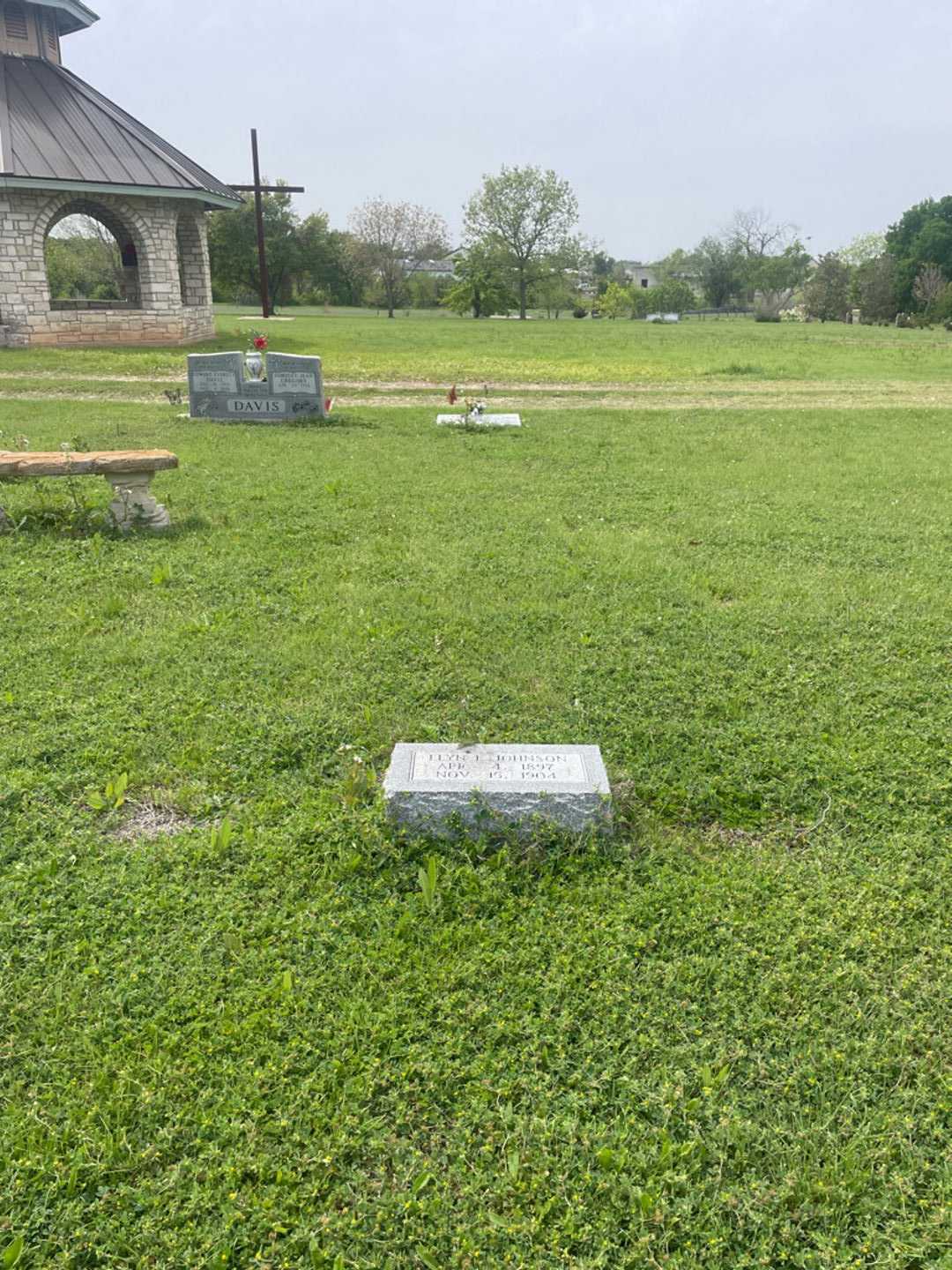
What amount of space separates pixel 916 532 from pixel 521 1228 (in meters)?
6.74

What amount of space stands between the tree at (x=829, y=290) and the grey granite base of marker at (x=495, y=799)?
7405cm

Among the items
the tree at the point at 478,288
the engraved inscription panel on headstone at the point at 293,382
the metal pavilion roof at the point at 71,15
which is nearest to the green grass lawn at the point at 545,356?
the engraved inscription panel on headstone at the point at 293,382

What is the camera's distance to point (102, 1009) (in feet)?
8.38

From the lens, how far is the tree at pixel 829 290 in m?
68.3

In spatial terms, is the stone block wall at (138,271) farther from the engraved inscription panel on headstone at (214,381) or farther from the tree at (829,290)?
the tree at (829,290)

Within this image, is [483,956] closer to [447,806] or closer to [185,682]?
[447,806]

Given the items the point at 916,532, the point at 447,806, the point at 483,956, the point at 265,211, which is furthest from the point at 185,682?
the point at 265,211

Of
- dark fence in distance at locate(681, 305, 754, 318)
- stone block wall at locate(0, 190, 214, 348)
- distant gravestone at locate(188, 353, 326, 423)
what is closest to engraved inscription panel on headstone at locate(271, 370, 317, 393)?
distant gravestone at locate(188, 353, 326, 423)

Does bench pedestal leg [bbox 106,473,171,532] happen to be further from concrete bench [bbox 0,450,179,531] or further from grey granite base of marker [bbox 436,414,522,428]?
grey granite base of marker [bbox 436,414,522,428]

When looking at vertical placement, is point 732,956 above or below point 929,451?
below

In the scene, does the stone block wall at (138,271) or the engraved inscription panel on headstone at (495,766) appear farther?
the stone block wall at (138,271)

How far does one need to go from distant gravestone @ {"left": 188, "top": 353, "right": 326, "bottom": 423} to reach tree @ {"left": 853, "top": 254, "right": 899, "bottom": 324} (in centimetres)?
6092

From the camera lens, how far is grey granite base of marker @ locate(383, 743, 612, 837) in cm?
323

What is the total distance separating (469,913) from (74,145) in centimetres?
2373
